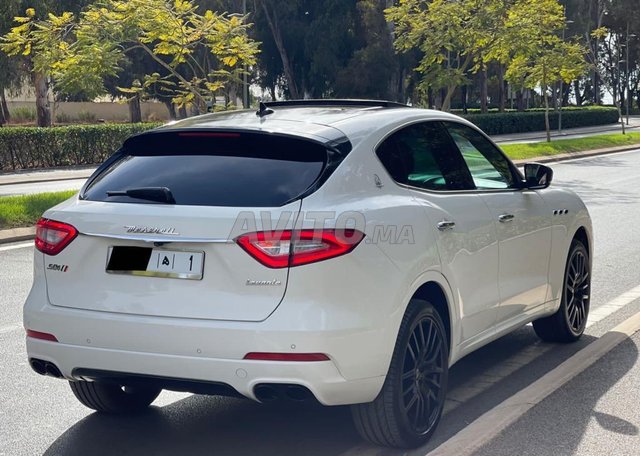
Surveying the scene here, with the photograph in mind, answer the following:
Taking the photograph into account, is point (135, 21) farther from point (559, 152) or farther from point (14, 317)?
point (559, 152)

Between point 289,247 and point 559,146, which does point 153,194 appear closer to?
point 289,247

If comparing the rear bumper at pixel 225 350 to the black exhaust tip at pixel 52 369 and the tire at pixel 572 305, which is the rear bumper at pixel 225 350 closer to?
the black exhaust tip at pixel 52 369

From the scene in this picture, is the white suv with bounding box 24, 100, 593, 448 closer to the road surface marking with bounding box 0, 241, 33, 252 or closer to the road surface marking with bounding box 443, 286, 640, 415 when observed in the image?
the road surface marking with bounding box 443, 286, 640, 415

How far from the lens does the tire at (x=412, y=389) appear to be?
470 cm

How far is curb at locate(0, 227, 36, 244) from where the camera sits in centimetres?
1388

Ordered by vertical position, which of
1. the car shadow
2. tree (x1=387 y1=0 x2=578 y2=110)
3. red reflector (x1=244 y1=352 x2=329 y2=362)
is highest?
tree (x1=387 y1=0 x2=578 y2=110)

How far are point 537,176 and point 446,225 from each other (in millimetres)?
1499

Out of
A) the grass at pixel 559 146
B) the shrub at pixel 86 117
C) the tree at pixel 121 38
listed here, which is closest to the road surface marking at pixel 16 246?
the tree at pixel 121 38

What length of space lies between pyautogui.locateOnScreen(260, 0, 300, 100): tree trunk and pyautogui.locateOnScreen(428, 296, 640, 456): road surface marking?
58.8 metres

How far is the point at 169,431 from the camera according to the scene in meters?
5.32

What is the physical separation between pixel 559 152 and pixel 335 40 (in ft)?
98.9

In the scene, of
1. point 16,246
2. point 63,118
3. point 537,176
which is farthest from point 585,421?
point 63,118

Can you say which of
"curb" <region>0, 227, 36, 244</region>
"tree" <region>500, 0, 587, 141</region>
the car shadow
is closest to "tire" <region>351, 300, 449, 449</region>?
the car shadow

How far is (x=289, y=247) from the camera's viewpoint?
A: 431cm
